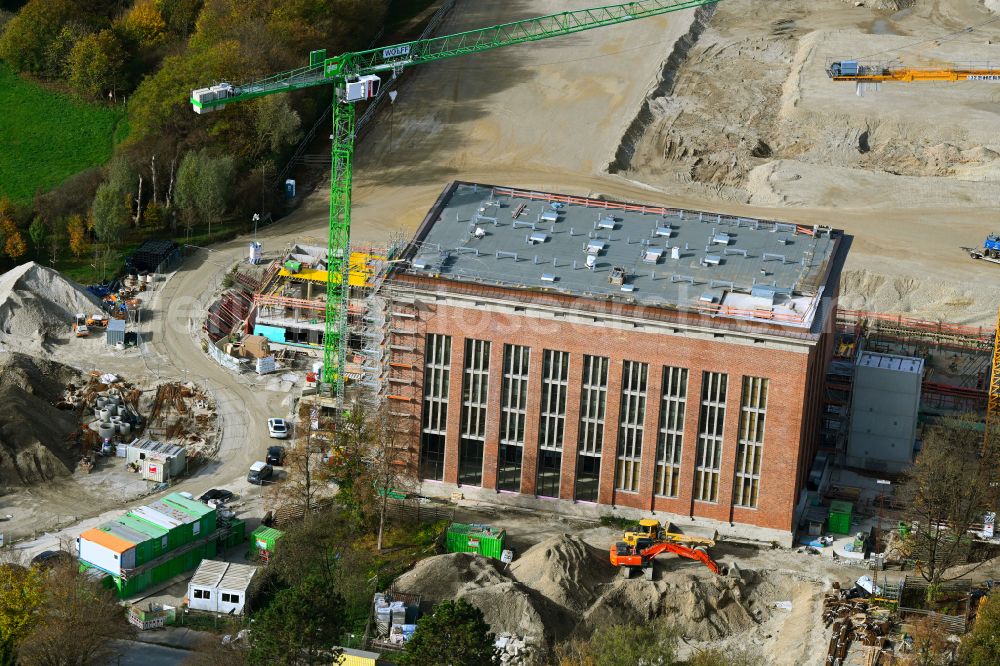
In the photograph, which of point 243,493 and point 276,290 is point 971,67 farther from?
point 243,493

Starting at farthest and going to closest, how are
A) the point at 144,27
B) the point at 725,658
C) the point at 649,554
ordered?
the point at 144,27 < the point at 649,554 < the point at 725,658

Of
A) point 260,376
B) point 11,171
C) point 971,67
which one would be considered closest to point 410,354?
point 260,376

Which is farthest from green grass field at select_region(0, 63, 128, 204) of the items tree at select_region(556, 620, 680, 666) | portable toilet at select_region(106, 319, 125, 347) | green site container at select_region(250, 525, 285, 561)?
tree at select_region(556, 620, 680, 666)

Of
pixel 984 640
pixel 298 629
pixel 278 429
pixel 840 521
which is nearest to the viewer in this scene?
pixel 298 629

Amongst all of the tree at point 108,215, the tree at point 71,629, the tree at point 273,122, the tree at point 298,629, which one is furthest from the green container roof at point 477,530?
the tree at point 273,122

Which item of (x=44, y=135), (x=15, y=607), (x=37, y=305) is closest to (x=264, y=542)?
(x=15, y=607)

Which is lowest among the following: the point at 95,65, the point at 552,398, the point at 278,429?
the point at 278,429

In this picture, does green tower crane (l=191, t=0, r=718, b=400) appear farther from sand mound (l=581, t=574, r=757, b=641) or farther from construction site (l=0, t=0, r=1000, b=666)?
sand mound (l=581, t=574, r=757, b=641)

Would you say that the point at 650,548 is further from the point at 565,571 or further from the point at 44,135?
the point at 44,135
